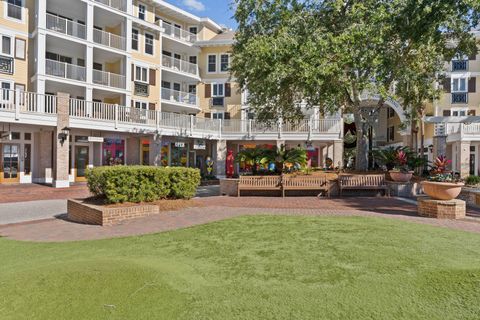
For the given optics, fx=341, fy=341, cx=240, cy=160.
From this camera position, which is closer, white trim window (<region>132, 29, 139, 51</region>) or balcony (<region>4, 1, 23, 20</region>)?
balcony (<region>4, 1, 23, 20</region>)

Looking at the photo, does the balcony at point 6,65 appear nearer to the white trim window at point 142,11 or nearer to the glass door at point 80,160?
the glass door at point 80,160

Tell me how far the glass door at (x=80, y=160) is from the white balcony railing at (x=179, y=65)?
11703 mm

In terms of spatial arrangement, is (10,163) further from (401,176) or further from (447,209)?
(447,209)

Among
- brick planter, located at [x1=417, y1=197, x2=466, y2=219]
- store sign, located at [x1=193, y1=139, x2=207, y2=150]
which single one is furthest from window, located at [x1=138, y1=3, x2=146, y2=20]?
Answer: brick planter, located at [x1=417, y1=197, x2=466, y2=219]

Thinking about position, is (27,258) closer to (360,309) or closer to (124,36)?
(360,309)

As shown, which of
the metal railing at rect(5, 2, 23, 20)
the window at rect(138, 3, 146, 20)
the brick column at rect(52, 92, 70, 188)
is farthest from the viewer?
the window at rect(138, 3, 146, 20)

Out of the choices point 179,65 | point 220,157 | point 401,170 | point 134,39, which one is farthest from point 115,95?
point 401,170

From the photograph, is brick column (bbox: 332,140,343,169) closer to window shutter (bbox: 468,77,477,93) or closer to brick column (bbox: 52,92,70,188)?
window shutter (bbox: 468,77,477,93)

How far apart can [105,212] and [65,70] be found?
18.1 m

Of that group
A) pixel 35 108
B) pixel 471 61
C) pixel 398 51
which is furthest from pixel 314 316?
pixel 471 61

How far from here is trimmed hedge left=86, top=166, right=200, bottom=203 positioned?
30.0ft

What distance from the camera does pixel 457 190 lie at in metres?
8.55

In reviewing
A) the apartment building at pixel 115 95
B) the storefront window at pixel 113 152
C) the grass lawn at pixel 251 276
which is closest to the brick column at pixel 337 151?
the apartment building at pixel 115 95

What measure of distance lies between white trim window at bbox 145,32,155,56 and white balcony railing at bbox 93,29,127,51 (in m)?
3.22
